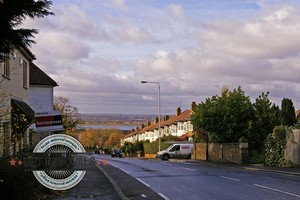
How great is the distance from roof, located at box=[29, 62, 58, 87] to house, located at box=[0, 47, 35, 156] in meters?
9.67

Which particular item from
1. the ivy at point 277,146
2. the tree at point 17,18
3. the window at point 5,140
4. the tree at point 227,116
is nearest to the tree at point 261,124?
the tree at point 227,116

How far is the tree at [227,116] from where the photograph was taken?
39688mm

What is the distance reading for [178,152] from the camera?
53719 millimetres

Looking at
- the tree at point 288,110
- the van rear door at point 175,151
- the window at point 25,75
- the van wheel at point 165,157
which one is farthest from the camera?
the van rear door at point 175,151

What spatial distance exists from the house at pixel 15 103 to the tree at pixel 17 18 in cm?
385

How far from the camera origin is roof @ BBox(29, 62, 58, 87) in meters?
34.3

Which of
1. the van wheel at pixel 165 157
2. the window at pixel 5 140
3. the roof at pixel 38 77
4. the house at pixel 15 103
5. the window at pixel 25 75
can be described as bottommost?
the van wheel at pixel 165 157

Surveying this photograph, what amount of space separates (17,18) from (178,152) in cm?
4750

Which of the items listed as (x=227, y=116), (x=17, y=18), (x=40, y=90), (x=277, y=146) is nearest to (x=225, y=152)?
(x=227, y=116)

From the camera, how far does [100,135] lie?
520 feet

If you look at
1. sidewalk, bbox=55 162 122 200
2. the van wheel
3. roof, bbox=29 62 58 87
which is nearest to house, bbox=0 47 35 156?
sidewalk, bbox=55 162 122 200

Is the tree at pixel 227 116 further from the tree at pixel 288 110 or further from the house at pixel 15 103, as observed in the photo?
the house at pixel 15 103

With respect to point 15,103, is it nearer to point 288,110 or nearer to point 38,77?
point 38,77

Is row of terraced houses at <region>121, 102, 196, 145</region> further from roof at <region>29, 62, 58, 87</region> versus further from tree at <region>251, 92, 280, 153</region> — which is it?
roof at <region>29, 62, 58, 87</region>
